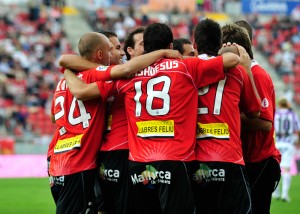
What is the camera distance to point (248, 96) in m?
8.14

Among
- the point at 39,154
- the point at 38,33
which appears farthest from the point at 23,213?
the point at 38,33

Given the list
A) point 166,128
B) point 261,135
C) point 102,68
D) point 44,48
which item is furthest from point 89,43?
point 44,48

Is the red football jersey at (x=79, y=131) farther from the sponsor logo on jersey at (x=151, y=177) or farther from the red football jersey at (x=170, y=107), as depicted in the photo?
the sponsor logo on jersey at (x=151, y=177)

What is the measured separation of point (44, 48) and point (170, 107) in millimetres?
28091

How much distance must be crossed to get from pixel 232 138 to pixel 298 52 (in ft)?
113

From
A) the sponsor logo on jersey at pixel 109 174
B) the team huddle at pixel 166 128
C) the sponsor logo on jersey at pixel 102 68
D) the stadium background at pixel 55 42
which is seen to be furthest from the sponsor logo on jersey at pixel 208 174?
the stadium background at pixel 55 42

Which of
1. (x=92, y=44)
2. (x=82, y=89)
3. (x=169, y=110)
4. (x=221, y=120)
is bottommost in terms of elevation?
(x=221, y=120)

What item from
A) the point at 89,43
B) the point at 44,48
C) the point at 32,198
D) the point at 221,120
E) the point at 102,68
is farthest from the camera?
the point at 44,48

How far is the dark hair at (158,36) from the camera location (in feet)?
26.5

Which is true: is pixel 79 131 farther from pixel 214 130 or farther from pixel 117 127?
pixel 214 130

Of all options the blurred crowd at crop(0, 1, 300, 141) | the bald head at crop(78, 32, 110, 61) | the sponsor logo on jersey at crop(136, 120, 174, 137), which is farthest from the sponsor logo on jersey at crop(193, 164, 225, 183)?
the blurred crowd at crop(0, 1, 300, 141)

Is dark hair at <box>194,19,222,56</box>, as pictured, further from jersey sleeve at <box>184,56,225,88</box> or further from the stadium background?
the stadium background

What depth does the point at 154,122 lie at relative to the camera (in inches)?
313

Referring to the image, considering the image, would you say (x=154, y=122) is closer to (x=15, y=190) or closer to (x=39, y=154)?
(x=15, y=190)
